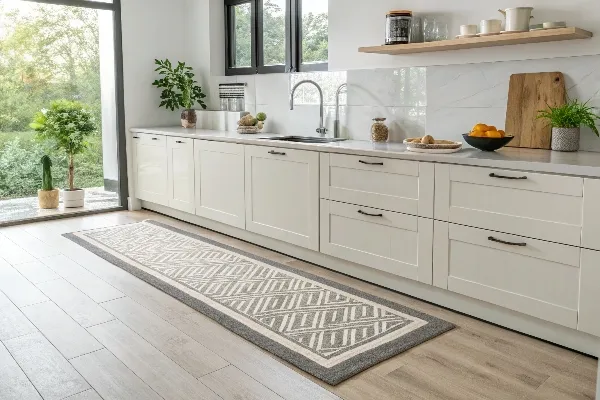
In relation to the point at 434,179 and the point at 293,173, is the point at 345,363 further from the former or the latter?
the point at 293,173

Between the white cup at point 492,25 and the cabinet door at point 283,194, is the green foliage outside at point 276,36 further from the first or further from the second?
the white cup at point 492,25

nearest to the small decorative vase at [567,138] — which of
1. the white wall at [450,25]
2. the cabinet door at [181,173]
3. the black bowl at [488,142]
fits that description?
the black bowl at [488,142]

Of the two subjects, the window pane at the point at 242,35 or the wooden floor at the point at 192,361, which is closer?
the wooden floor at the point at 192,361

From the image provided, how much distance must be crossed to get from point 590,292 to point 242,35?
4.00 meters

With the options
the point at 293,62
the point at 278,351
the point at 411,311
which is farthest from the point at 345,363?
the point at 293,62

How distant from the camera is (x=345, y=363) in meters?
2.44

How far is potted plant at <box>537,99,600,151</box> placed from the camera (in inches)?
116

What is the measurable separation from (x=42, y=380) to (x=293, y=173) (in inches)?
78.2

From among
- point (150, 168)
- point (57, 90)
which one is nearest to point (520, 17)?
point (150, 168)

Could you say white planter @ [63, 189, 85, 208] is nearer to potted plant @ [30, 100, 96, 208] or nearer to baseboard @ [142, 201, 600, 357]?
potted plant @ [30, 100, 96, 208]

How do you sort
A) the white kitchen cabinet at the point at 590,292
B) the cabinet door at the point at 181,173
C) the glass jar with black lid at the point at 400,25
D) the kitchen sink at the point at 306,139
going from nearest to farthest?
1. the white kitchen cabinet at the point at 590,292
2. the glass jar with black lid at the point at 400,25
3. the kitchen sink at the point at 306,139
4. the cabinet door at the point at 181,173

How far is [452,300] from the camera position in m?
3.04

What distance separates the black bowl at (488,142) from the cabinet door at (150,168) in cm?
290

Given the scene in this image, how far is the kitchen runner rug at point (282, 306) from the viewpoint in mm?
2566
